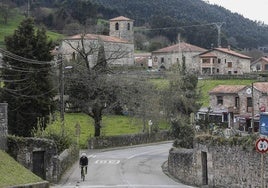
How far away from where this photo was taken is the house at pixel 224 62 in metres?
114

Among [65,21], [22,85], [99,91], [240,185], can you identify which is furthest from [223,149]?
[65,21]

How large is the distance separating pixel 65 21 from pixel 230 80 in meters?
84.6

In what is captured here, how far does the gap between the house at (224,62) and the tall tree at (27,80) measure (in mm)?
71885

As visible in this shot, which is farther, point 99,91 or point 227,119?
point 227,119

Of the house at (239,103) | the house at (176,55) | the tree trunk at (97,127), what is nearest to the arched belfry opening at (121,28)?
the house at (176,55)

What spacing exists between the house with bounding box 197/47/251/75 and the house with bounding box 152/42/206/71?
464 centimetres

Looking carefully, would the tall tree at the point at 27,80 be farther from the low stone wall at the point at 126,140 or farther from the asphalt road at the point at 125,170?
the low stone wall at the point at 126,140

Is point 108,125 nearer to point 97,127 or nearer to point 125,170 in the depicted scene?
point 97,127

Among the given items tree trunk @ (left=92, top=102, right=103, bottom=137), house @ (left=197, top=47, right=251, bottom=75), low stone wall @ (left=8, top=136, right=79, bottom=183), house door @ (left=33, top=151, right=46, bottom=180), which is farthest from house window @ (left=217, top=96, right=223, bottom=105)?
house @ (left=197, top=47, right=251, bottom=75)

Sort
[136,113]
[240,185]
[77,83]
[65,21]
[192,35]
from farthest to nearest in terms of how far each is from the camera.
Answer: [192,35] < [65,21] < [136,113] < [77,83] < [240,185]

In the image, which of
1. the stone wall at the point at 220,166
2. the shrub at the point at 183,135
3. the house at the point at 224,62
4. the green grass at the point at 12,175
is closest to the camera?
the green grass at the point at 12,175

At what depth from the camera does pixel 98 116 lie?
177 feet

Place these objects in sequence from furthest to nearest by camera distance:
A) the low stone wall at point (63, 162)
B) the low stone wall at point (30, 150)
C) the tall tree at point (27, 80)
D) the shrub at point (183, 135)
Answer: the tall tree at point (27, 80) → the shrub at point (183, 135) → the low stone wall at point (30, 150) → the low stone wall at point (63, 162)

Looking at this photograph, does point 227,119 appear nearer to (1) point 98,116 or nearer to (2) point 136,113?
(2) point 136,113
